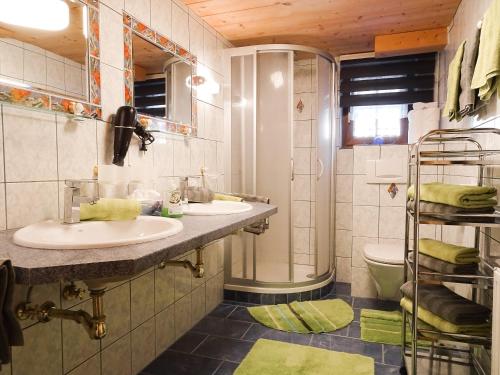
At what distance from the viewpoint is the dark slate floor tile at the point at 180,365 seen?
184 cm

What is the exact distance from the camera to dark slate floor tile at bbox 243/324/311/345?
217 centimetres

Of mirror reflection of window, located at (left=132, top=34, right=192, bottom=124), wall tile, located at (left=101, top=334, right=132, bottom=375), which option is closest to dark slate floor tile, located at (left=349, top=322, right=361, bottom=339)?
wall tile, located at (left=101, top=334, right=132, bottom=375)

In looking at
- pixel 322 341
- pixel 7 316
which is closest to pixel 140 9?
pixel 7 316

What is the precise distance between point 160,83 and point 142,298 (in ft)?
3.92

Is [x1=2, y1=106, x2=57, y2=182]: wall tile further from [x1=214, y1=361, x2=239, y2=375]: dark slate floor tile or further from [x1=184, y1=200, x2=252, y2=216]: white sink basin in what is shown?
[x1=214, y1=361, x2=239, y2=375]: dark slate floor tile

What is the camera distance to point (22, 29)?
123cm

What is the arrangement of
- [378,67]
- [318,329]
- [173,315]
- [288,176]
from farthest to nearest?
1. [378,67]
2. [288,176]
3. [318,329]
4. [173,315]

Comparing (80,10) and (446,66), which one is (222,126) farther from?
(446,66)

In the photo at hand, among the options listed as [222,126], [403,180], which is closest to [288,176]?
[222,126]

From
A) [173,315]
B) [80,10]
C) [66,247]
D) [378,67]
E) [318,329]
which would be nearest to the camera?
[66,247]

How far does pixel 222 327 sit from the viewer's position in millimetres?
2373

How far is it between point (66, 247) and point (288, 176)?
197cm

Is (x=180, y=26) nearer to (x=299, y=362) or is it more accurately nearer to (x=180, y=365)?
(x=180, y=365)

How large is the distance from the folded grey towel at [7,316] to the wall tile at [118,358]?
904 mm
